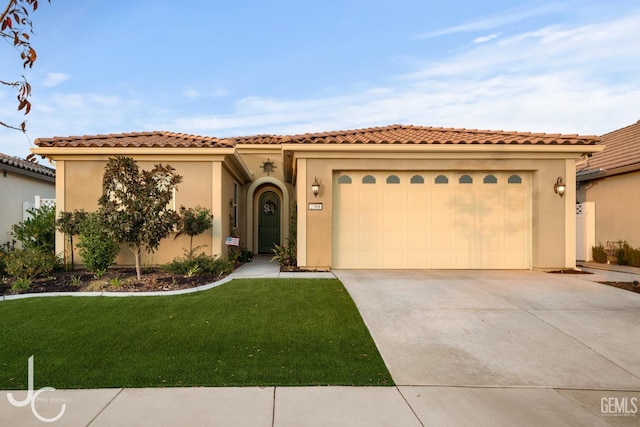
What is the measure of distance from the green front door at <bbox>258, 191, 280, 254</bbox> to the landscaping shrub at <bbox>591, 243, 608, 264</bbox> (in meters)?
10.8

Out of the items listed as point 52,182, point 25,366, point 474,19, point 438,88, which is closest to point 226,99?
point 52,182

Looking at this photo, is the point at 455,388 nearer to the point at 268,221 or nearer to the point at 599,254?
the point at 599,254

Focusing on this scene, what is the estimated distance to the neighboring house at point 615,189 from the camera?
390 inches

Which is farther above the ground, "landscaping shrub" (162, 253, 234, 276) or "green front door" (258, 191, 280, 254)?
"green front door" (258, 191, 280, 254)

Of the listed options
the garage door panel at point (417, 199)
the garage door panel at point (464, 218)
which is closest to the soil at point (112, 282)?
the garage door panel at point (417, 199)

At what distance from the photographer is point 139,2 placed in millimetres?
7297

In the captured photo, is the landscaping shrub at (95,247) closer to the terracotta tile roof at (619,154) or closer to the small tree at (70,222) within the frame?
the small tree at (70,222)

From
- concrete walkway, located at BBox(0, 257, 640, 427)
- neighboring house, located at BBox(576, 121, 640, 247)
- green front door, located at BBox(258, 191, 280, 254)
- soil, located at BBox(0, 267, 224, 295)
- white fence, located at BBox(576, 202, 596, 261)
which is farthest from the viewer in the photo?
green front door, located at BBox(258, 191, 280, 254)

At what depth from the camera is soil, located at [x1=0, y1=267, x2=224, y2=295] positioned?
650cm

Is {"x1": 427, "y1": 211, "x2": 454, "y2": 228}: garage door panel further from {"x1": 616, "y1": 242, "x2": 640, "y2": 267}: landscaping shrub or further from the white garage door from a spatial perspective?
{"x1": 616, "y1": 242, "x2": 640, "y2": 267}: landscaping shrub

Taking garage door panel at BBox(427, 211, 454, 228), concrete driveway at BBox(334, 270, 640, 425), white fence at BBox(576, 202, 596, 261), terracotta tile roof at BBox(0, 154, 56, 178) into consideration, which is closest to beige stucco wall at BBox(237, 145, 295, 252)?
garage door panel at BBox(427, 211, 454, 228)

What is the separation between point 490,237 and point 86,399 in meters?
8.91

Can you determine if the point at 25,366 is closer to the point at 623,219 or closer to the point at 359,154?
the point at 359,154

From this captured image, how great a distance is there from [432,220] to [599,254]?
20.4 ft
